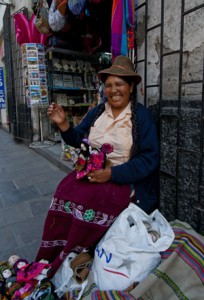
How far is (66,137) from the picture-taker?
1.90 m

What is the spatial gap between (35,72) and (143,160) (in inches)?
183

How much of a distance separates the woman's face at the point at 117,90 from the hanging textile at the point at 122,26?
1.03 ft

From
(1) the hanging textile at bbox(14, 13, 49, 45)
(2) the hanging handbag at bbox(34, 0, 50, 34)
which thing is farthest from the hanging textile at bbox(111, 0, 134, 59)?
(1) the hanging textile at bbox(14, 13, 49, 45)

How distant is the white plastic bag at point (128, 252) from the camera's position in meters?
1.17

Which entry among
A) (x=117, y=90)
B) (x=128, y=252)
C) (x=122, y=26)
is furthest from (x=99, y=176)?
(x=122, y=26)

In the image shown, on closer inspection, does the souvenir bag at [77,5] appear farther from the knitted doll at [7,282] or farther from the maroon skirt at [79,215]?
the knitted doll at [7,282]

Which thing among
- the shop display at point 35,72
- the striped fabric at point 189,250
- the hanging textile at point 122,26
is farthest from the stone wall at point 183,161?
the shop display at point 35,72

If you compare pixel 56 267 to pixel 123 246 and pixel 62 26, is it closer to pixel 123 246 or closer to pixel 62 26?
pixel 123 246

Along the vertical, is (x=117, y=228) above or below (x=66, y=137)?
below

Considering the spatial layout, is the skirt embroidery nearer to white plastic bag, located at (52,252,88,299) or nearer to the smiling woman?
the smiling woman

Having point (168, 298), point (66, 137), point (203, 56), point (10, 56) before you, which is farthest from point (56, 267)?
point (10, 56)

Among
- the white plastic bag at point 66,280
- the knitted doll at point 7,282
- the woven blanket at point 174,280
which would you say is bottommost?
the knitted doll at point 7,282

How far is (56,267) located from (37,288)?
0.50 feet

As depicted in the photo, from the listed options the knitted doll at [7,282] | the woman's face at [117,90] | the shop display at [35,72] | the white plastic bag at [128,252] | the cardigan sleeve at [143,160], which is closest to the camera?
the white plastic bag at [128,252]
